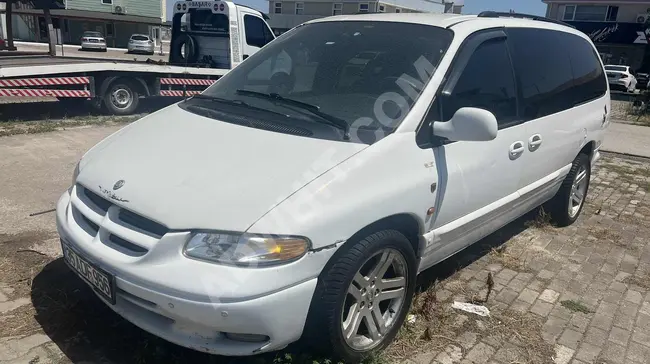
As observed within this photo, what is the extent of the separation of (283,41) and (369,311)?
2194 mm

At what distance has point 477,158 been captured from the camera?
3.27 metres

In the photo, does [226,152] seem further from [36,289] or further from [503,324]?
[503,324]

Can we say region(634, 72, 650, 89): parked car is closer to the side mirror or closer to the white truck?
the white truck

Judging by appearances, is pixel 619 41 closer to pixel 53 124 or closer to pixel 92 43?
pixel 92 43

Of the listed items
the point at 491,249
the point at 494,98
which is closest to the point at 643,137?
the point at 491,249

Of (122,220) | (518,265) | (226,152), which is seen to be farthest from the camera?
(518,265)

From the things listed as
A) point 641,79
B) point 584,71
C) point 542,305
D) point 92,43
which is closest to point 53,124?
point 584,71

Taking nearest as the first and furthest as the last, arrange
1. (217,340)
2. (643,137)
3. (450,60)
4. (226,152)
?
(217,340) → (226,152) → (450,60) → (643,137)

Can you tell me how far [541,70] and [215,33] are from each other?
28.2 feet

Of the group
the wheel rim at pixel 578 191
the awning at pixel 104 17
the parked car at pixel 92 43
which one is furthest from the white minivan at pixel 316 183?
the awning at pixel 104 17

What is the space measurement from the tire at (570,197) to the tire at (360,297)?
2.69 m

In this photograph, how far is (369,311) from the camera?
2793 mm

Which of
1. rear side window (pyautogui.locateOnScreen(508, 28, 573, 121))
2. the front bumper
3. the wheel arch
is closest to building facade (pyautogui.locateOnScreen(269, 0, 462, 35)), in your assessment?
rear side window (pyautogui.locateOnScreen(508, 28, 573, 121))

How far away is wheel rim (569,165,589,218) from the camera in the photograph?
5141mm
